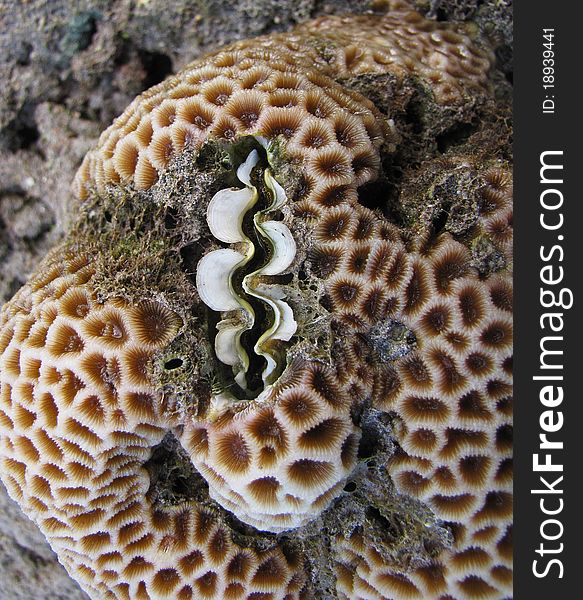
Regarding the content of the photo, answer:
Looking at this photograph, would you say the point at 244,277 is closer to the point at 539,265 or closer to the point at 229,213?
the point at 229,213

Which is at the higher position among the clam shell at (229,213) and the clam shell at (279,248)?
the clam shell at (229,213)

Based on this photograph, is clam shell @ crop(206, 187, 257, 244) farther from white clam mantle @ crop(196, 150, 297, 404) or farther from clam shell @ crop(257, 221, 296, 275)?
clam shell @ crop(257, 221, 296, 275)

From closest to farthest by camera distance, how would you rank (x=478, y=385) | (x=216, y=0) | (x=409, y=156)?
(x=478, y=385), (x=409, y=156), (x=216, y=0)

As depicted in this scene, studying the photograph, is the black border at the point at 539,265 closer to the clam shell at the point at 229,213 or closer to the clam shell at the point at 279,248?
the clam shell at the point at 279,248

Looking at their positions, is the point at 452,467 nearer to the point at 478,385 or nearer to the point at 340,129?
the point at 478,385

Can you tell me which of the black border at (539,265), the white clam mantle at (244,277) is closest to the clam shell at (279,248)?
the white clam mantle at (244,277)

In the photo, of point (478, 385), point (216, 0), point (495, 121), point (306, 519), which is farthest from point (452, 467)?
point (216, 0)

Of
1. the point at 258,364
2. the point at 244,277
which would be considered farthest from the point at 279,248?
the point at 258,364

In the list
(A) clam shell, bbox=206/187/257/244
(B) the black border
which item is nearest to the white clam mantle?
(A) clam shell, bbox=206/187/257/244
